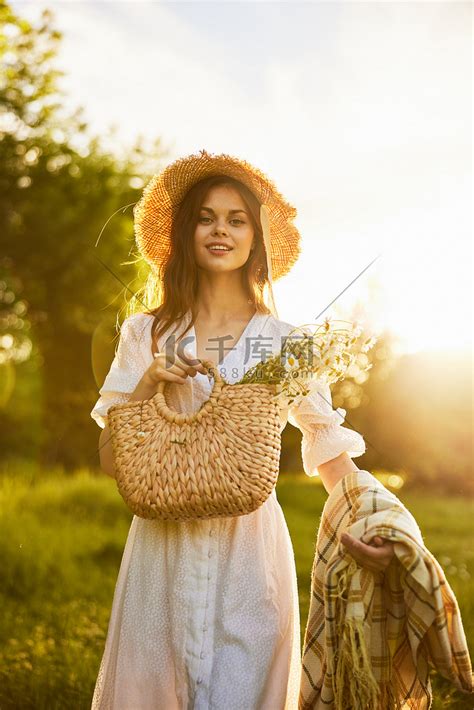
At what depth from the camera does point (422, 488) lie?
12.2 m

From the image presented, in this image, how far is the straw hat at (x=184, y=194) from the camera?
2855 millimetres

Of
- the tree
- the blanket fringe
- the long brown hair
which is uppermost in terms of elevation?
the tree

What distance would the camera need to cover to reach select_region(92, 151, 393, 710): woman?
2439 millimetres

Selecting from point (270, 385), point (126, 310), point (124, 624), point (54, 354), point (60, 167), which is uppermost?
point (60, 167)

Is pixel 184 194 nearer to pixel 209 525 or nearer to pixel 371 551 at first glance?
pixel 209 525

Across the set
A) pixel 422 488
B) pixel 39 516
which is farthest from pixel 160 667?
pixel 422 488

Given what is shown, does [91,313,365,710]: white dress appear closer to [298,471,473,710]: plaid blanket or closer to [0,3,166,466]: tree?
[298,471,473,710]: plaid blanket

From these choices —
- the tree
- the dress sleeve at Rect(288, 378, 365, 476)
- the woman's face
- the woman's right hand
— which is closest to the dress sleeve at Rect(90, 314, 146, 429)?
the woman's right hand

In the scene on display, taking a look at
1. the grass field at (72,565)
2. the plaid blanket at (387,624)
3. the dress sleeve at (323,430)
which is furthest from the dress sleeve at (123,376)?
the grass field at (72,565)

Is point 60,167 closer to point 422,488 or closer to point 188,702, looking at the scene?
point 422,488

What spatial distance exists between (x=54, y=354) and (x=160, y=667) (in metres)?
15.7

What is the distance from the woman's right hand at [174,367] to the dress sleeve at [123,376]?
227 mm

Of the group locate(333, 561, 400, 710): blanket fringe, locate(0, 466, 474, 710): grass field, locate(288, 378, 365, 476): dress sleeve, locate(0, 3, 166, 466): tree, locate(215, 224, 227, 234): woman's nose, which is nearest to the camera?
locate(333, 561, 400, 710): blanket fringe

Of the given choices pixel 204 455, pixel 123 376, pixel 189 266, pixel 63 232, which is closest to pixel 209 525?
pixel 204 455
